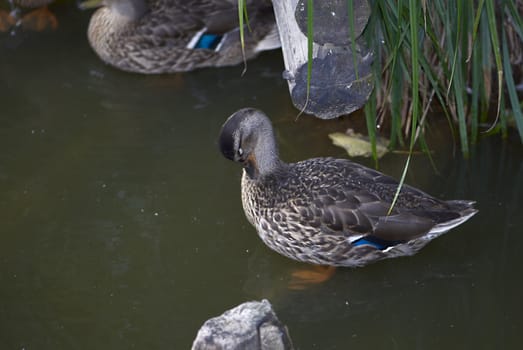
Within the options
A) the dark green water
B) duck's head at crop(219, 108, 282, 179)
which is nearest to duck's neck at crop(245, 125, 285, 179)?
duck's head at crop(219, 108, 282, 179)

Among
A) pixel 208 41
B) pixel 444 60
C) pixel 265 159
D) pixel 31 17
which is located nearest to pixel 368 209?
pixel 265 159

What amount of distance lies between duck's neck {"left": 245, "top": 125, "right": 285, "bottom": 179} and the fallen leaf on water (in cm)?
79

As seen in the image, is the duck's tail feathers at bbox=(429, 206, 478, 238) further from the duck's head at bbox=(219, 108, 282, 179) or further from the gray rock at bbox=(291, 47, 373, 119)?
the duck's head at bbox=(219, 108, 282, 179)

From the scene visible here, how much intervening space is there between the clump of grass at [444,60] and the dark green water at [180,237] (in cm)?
26

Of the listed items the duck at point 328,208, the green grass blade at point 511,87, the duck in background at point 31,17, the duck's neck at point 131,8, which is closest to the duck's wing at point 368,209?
the duck at point 328,208

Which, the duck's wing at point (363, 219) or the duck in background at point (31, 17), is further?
the duck in background at point (31, 17)

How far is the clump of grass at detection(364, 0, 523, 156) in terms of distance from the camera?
410 cm

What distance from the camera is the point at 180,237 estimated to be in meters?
4.67

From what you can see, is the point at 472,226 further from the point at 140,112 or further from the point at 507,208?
the point at 140,112

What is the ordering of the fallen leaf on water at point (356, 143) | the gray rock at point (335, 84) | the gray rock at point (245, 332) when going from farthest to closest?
the fallen leaf on water at point (356, 143) → the gray rock at point (335, 84) → the gray rock at point (245, 332)

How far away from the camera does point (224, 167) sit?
520cm

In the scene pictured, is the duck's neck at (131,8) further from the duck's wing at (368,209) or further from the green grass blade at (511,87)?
the green grass blade at (511,87)

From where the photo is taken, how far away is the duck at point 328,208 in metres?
4.27

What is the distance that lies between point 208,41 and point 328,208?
88.1 inches
